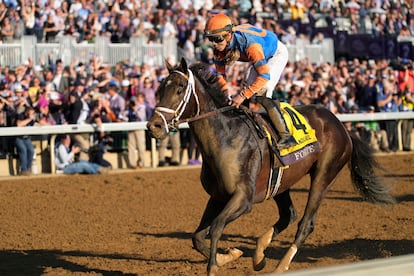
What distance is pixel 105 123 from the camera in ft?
47.7

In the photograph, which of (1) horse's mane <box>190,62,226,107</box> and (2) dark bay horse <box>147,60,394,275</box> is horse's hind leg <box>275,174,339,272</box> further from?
(1) horse's mane <box>190,62,226,107</box>

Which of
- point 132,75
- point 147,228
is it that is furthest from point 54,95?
point 147,228

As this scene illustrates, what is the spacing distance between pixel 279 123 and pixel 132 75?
9789 millimetres

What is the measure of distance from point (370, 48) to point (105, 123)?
40.1ft

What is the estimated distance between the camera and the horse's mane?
21.9 feet

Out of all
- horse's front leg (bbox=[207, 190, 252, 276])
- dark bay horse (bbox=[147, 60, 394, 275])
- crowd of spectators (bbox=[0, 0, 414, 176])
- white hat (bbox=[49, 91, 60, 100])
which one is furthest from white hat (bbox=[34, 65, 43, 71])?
horse's front leg (bbox=[207, 190, 252, 276])

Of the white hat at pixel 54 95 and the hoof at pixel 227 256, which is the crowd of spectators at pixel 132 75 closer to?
the white hat at pixel 54 95

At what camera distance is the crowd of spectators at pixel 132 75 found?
14547 mm

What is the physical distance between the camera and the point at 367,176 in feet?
26.7

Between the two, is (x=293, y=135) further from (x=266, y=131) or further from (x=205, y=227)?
(x=205, y=227)

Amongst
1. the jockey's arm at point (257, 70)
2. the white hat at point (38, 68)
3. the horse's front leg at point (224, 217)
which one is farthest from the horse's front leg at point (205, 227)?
the white hat at point (38, 68)

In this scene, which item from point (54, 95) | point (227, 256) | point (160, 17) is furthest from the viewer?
point (160, 17)

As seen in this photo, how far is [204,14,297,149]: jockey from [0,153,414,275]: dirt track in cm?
145

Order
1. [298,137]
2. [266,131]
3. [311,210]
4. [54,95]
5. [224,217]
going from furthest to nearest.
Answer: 1. [54,95]
2. [311,210]
3. [298,137]
4. [266,131]
5. [224,217]
